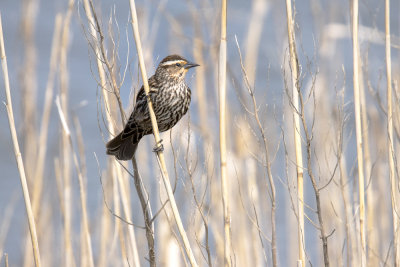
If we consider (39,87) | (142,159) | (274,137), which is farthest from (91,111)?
(274,137)

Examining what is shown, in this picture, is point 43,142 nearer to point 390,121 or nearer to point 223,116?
point 223,116

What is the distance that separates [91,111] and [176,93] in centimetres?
239

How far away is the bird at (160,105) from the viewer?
2.51 m

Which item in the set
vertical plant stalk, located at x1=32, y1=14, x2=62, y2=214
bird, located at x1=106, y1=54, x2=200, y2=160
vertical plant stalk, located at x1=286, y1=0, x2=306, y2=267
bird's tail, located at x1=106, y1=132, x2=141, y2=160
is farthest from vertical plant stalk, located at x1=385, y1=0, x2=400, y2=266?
vertical plant stalk, located at x1=32, y1=14, x2=62, y2=214

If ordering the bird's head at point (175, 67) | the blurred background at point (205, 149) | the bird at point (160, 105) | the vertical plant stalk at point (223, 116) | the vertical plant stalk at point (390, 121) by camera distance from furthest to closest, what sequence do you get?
the blurred background at point (205, 149)
the bird's head at point (175, 67)
the bird at point (160, 105)
the vertical plant stalk at point (390, 121)
the vertical plant stalk at point (223, 116)

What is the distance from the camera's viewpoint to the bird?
251 cm

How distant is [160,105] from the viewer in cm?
257

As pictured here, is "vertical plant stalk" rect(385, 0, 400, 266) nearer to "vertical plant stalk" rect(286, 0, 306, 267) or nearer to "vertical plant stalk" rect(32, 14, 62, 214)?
"vertical plant stalk" rect(286, 0, 306, 267)

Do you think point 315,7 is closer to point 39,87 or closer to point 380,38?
point 380,38

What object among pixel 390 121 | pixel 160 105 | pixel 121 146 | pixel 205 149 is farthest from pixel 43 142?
pixel 390 121

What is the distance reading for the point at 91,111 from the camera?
4883mm

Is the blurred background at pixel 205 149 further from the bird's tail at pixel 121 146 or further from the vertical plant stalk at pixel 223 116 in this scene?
the vertical plant stalk at pixel 223 116

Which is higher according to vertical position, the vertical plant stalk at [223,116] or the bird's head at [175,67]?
the bird's head at [175,67]

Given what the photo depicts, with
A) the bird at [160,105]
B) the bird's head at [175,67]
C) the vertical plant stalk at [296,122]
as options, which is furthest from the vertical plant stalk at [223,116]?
the bird's head at [175,67]
